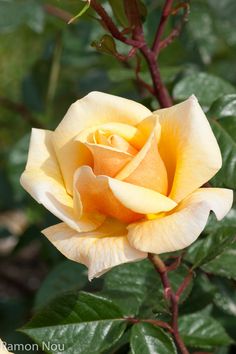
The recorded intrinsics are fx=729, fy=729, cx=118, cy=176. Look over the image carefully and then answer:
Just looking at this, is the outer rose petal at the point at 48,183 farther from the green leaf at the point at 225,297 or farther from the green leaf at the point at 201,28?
the green leaf at the point at 201,28

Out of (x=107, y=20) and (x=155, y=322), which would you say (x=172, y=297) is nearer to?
(x=155, y=322)

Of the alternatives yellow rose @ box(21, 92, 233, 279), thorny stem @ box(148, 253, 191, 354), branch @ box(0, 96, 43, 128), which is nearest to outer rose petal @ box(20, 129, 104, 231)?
yellow rose @ box(21, 92, 233, 279)

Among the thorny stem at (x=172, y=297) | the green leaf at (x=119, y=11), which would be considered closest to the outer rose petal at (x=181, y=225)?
the thorny stem at (x=172, y=297)

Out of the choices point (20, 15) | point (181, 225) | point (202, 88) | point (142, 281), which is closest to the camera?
point (181, 225)

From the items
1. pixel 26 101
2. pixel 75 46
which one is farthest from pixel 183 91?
pixel 26 101

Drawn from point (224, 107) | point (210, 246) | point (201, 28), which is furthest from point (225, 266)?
point (201, 28)

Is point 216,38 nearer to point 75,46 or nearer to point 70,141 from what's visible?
point 75,46
